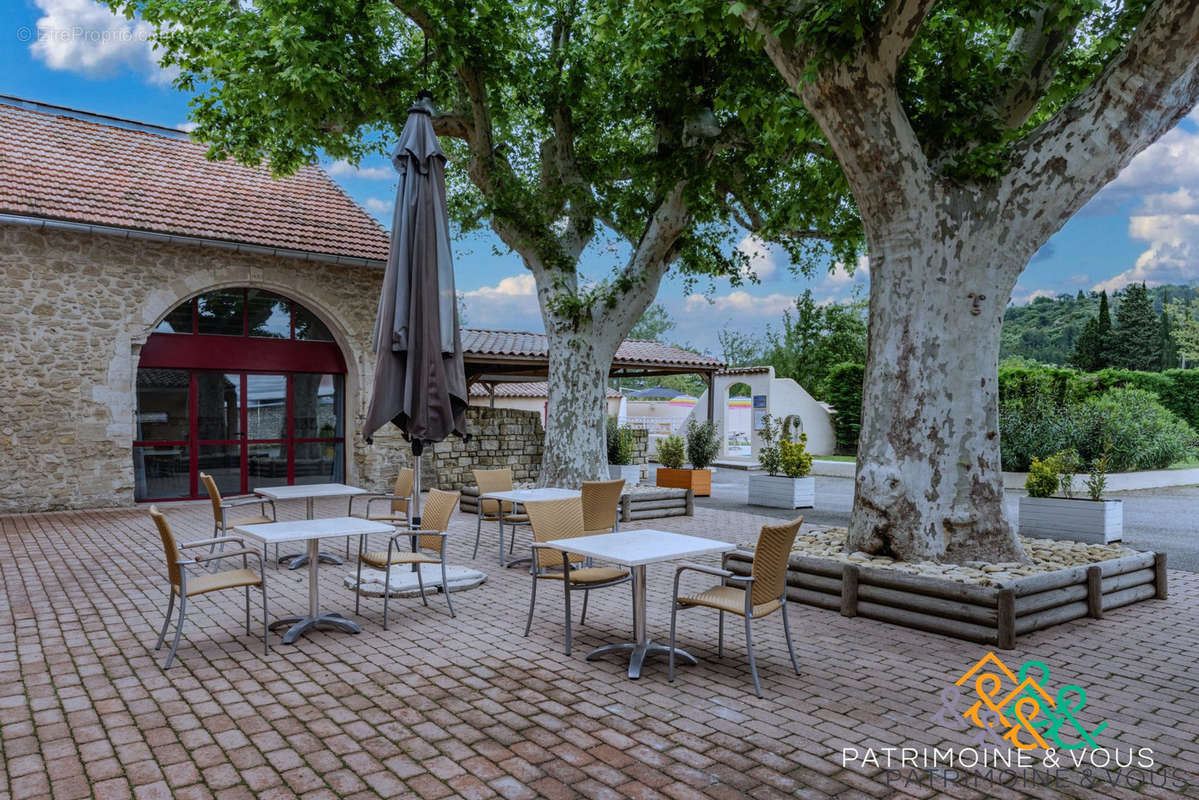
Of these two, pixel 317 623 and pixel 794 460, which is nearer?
pixel 317 623

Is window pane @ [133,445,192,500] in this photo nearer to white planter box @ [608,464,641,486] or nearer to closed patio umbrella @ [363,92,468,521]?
white planter box @ [608,464,641,486]

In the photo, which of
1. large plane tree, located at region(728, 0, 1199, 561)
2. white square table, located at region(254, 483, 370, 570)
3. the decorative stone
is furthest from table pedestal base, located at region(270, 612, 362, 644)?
large plane tree, located at region(728, 0, 1199, 561)

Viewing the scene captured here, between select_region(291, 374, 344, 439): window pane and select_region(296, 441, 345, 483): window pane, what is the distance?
0.50 ft

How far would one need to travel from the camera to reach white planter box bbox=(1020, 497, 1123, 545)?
8.18m

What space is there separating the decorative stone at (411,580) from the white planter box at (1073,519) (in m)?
5.84

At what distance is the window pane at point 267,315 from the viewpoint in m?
12.4

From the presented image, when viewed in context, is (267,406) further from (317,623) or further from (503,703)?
(503,703)

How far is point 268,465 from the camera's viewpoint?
41.5ft

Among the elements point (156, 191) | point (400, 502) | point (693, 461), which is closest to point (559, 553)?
point (400, 502)

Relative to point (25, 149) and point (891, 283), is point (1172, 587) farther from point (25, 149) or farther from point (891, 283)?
point (25, 149)

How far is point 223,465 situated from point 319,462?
1508mm

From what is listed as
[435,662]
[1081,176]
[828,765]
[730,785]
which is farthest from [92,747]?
[1081,176]

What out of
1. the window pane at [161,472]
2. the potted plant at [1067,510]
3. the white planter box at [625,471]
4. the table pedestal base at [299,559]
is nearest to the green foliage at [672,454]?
the white planter box at [625,471]

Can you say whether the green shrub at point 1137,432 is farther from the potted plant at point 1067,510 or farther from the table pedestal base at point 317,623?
the table pedestal base at point 317,623
